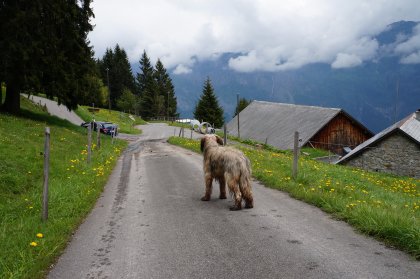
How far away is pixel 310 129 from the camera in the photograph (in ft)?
154

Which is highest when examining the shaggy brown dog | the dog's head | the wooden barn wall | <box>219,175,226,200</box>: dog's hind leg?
the wooden barn wall

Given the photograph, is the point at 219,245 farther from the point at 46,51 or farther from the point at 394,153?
the point at 394,153

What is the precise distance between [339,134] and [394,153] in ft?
60.0

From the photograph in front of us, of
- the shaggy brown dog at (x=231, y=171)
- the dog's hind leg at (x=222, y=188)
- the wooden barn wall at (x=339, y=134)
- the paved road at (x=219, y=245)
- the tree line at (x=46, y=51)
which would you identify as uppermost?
the tree line at (x=46, y=51)

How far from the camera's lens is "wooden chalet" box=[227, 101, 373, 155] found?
154 feet

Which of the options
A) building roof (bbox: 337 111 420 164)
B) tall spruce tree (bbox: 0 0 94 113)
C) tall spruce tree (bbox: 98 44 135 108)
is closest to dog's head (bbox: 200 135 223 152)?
tall spruce tree (bbox: 0 0 94 113)

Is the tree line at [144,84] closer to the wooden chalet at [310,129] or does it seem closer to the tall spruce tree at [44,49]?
the wooden chalet at [310,129]

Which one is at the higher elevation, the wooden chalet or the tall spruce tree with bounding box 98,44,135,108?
the tall spruce tree with bounding box 98,44,135,108

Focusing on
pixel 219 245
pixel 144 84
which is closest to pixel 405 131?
pixel 219 245

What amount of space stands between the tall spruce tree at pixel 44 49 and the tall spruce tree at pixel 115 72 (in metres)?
83.0

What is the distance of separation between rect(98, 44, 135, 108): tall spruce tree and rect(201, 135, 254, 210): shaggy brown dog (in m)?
105

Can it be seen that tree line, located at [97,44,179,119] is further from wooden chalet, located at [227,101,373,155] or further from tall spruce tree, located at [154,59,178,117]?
wooden chalet, located at [227,101,373,155]

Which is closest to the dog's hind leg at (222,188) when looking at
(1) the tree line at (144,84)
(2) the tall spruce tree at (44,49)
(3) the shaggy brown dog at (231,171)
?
(3) the shaggy brown dog at (231,171)

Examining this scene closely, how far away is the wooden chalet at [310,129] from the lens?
1844 inches
